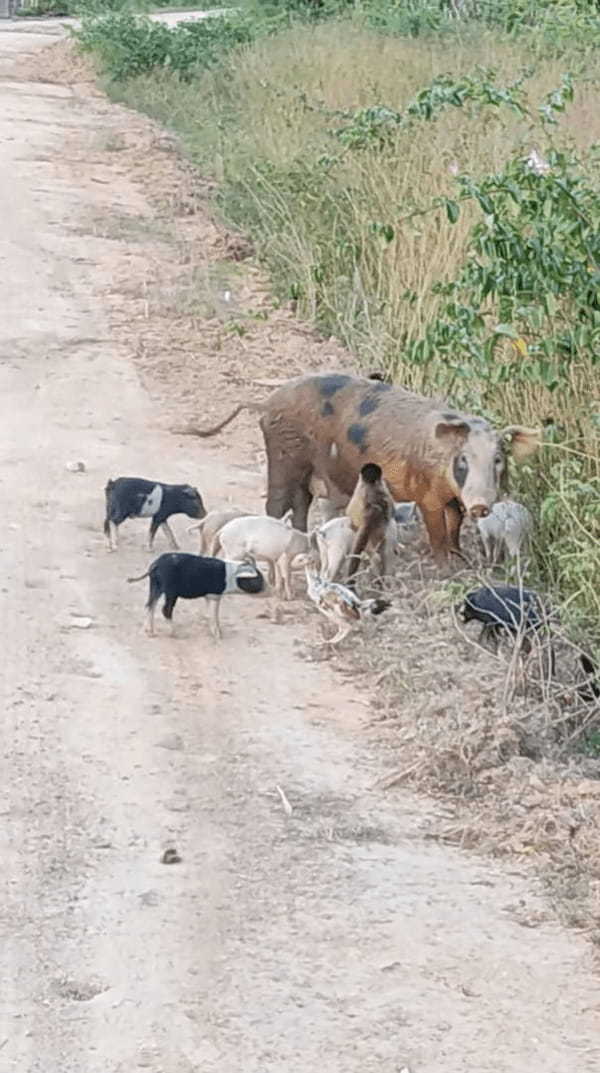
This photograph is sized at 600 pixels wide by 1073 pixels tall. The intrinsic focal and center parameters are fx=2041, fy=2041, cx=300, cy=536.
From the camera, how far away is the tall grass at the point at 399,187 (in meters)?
7.90

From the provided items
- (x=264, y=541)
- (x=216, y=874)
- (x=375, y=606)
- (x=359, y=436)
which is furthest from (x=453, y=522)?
(x=216, y=874)

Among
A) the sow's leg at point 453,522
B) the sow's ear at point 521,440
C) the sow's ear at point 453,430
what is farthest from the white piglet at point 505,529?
the sow's ear at point 453,430

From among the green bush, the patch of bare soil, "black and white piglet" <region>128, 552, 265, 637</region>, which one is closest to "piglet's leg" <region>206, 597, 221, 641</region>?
"black and white piglet" <region>128, 552, 265, 637</region>

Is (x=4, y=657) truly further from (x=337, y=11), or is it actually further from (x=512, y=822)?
(x=337, y=11)

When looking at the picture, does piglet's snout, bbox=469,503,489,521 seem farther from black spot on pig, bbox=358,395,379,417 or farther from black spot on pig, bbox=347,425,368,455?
black spot on pig, bbox=358,395,379,417

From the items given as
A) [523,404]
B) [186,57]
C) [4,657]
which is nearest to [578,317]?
[523,404]

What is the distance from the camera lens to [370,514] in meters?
7.50

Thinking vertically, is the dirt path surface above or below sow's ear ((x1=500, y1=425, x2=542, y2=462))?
below

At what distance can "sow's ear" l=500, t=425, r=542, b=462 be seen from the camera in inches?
303

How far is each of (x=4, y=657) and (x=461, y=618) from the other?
160 cm

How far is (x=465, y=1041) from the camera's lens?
15.7 feet

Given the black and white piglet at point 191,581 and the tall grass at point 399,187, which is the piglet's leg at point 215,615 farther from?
the tall grass at point 399,187

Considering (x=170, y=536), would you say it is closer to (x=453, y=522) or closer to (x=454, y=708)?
(x=453, y=522)

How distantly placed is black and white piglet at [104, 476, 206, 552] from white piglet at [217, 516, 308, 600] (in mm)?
521
